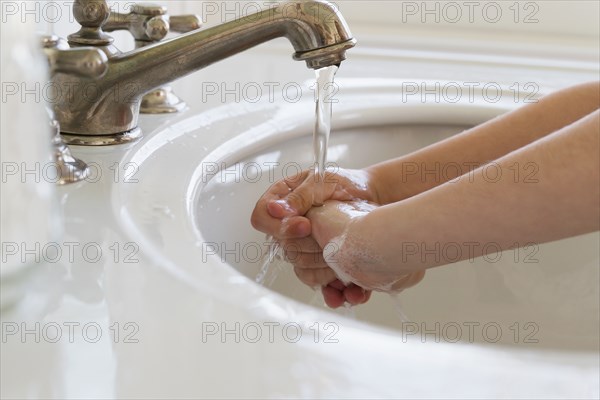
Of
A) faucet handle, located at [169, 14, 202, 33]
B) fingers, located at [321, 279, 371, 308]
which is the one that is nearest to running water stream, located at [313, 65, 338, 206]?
fingers, located at [321, 279, 371, 308]

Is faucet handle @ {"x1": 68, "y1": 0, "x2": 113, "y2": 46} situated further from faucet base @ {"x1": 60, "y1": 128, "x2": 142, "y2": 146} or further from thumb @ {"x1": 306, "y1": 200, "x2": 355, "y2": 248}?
thumb @ {"x1": 306, "y1": 200, "x2": 355, "y2": 248}

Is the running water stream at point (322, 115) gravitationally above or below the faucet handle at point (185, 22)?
below

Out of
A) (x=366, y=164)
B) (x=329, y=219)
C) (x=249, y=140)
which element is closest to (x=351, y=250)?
(x=329, y=219)

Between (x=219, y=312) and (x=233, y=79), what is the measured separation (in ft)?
1.85

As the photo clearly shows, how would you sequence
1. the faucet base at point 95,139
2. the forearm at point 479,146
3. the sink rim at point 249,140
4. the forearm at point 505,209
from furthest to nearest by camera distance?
the forearm at point 479,146, the faucet base at point 95,139, the forearm at point 505,209, the sink rim at point 249,140

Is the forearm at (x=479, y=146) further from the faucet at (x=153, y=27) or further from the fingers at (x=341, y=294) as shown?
the faucet at (x=153, y=27)

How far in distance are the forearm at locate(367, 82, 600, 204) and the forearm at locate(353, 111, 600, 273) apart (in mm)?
150

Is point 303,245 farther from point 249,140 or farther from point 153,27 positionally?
point 153,27

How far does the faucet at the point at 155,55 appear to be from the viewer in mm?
635

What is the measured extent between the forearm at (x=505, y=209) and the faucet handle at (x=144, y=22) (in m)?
0.26

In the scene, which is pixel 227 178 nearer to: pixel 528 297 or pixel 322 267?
pixel 322 267

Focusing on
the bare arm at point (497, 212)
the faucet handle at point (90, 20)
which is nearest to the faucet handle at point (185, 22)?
the faucet handle at point (90, 20)

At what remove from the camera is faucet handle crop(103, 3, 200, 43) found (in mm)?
801

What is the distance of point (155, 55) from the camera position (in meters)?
0.68
